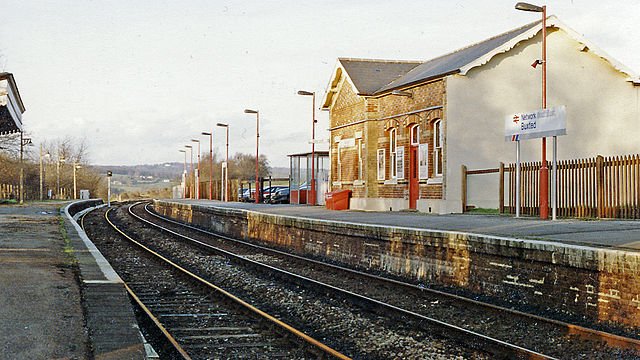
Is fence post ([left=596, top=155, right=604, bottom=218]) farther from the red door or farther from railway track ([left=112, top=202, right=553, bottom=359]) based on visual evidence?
the red door

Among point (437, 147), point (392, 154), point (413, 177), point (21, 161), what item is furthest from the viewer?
point (21, 161)

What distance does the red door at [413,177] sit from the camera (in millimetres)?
28203

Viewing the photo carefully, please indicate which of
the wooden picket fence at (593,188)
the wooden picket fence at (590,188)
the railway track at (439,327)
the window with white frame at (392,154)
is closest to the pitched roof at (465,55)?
the window with white frame at (392,154)

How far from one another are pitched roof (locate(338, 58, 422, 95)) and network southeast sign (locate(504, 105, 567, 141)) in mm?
11932

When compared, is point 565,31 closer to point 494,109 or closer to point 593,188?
point 494,109

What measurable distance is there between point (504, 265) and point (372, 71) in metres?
23.4

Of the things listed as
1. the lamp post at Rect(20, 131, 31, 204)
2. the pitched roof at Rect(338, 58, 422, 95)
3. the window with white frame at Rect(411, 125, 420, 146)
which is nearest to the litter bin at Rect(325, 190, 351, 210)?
the pitched roof at Rect(338, 58, 422, 95)

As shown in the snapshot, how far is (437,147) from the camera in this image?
87.0 ft

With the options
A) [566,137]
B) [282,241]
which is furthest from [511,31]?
[282,241]

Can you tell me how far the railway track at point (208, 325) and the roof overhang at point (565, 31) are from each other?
13628 mm

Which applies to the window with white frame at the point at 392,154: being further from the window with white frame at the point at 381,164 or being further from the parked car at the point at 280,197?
the parked car at the point at 280,197

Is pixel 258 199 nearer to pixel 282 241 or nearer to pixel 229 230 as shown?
pixel 229 230

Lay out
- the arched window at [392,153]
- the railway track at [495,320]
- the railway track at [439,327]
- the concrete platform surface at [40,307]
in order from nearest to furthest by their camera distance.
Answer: the concrete platform surface at [40,307], the railway track at [439,327], the railway track at [495,320], the arched window at [392,153]

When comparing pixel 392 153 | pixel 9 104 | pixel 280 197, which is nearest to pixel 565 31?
pixel 392 153
